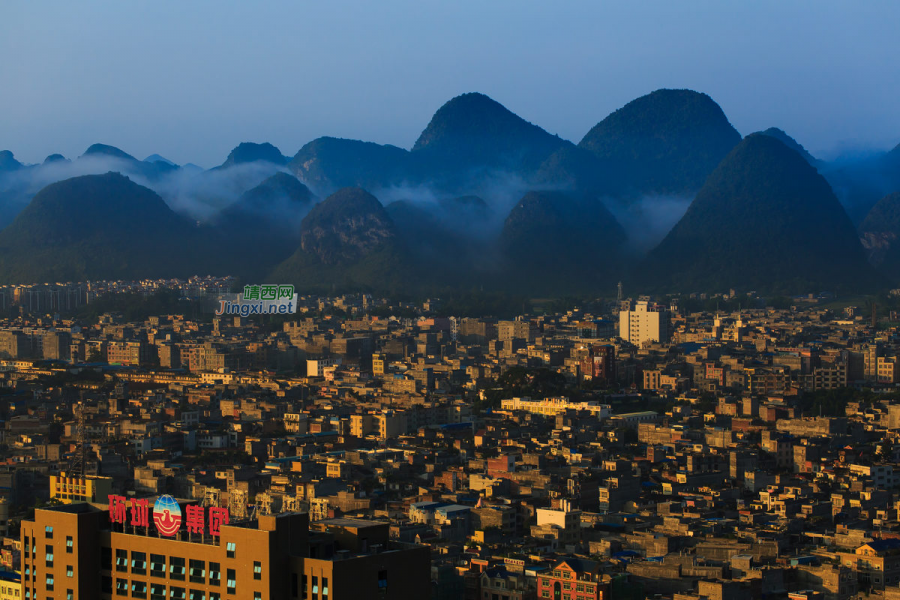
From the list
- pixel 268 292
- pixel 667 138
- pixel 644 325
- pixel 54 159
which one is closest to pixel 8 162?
pixel 54 159

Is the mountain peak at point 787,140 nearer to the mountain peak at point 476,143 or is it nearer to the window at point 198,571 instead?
the mountain peak at point 476,143

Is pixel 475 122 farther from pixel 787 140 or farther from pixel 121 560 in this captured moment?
pixel 121 560

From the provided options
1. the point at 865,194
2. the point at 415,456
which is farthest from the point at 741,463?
the point at 865,194

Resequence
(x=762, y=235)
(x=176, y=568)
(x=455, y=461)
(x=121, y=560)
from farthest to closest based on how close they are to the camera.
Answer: (x=762, y=235)
(x=455, y=461)
(x=121, y=560)
(x=176, y=568)

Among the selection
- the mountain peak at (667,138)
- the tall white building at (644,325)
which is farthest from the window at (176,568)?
the mountain peak at (667,138)

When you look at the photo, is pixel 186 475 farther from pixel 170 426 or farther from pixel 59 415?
pixel 59 415

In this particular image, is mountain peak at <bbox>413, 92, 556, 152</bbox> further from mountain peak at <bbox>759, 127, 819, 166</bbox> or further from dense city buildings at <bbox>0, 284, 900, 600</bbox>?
dense city buildings at <bbox>0, 284, 900, 600</bbox>
